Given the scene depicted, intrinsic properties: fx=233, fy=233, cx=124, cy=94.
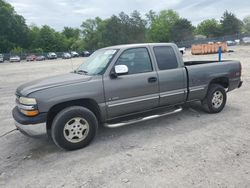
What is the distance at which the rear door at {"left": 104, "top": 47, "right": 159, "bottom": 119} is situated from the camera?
4.27 m

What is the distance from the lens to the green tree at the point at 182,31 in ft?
258

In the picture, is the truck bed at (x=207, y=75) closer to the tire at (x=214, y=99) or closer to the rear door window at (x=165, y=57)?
the tire at (x=214, y=99)

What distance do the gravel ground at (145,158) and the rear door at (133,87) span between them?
590 millimetres

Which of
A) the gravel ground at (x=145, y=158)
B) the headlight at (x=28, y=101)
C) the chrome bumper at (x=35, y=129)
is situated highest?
the headlight at (x=28, y=101)

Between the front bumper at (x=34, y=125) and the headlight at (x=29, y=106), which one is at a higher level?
the headlight at (x=29, y=106)

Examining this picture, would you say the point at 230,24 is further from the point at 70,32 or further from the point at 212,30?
the point at 70,32

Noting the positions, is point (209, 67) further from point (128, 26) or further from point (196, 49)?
point (128, 26)

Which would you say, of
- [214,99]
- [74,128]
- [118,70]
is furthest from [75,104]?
[214,99]

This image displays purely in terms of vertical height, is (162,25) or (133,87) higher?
(162,25)

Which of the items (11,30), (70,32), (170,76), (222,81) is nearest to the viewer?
(170,76)

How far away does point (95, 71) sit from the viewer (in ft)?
14.5

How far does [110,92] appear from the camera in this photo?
4230mm

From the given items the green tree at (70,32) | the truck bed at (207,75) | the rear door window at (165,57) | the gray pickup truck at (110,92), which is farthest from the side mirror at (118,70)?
the green tree at (70,32)

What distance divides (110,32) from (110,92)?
3133 inches
